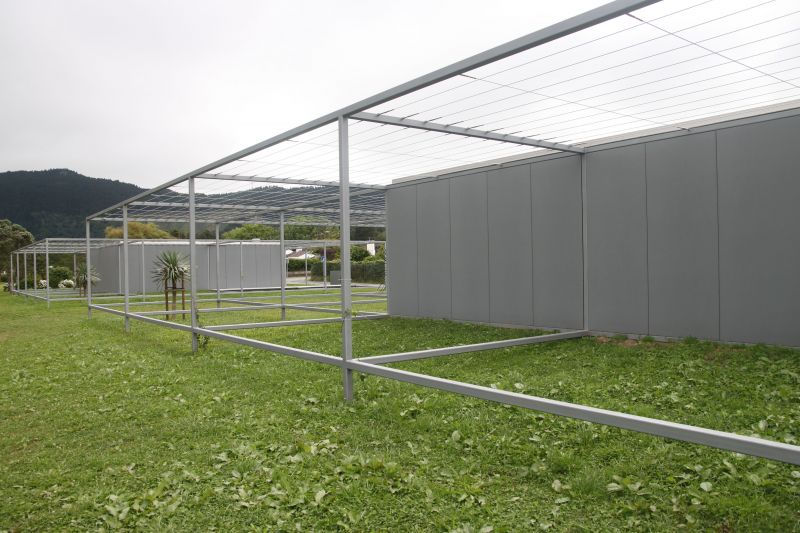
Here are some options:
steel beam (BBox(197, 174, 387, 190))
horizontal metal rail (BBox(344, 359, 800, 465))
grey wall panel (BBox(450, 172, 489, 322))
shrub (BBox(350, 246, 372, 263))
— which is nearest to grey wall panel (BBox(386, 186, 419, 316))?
steel beam (BBox(197, 174, 387, 190))

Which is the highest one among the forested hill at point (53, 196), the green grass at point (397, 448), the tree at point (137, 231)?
the forested hill at point (53, 196)

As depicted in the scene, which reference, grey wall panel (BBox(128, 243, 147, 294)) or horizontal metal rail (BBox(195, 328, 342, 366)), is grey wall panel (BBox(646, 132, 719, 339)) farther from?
grey wall panel (BBox(128, 243, 147, 294))

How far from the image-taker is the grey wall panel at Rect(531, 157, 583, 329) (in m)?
9.25

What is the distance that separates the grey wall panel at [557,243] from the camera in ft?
30.3

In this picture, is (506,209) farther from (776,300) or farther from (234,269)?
(234,269)

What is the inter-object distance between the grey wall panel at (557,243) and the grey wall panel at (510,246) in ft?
0.52

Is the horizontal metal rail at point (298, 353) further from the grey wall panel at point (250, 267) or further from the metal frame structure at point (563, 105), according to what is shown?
the grey wall panel at point (250, 267)

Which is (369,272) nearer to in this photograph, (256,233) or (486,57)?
(256,233)

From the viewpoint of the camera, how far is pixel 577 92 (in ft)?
18.5

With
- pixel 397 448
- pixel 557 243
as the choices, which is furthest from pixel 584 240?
pixel 397 448

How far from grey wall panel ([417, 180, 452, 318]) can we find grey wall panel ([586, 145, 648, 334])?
3.28 metres

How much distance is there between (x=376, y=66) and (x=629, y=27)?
7.61 m

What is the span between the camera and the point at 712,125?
761 cm

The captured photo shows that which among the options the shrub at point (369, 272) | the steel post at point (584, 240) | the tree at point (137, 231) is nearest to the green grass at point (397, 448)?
the steel post at point (584, 240)
